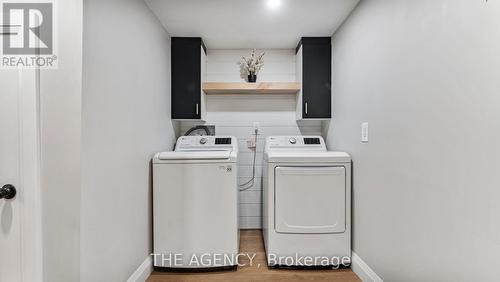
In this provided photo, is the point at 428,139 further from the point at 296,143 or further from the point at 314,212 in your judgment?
the point at 296,143

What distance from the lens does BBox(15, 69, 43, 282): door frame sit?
41.0 inches

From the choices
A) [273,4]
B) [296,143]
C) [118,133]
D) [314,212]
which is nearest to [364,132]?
[314,212]

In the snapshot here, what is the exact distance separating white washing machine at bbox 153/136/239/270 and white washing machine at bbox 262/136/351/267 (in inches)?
17.0

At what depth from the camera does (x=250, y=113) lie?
3.08 meters

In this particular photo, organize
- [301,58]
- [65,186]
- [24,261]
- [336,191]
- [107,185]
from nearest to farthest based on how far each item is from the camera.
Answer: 1. [24,261]
2. [65,186]
3. [107,185]
4. [336,191]
5. [301,58]

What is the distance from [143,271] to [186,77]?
1814 mm

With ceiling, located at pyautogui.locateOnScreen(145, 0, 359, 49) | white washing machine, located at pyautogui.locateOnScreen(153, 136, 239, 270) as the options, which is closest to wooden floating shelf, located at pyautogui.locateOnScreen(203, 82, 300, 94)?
ceiling, located at pyautogui.locateOnScreen(145, 0, 359, 49)

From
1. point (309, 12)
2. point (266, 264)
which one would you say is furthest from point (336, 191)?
point (309, 12)

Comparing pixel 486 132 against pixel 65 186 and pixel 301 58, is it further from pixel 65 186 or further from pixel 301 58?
pixel 301 58

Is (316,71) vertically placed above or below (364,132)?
above

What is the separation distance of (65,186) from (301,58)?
233 cm

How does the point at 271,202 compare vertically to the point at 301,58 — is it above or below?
below

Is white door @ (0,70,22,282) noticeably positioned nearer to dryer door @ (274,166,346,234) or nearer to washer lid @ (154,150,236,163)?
washer lid @ (154,150,236,163)

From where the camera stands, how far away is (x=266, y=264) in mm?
2268
